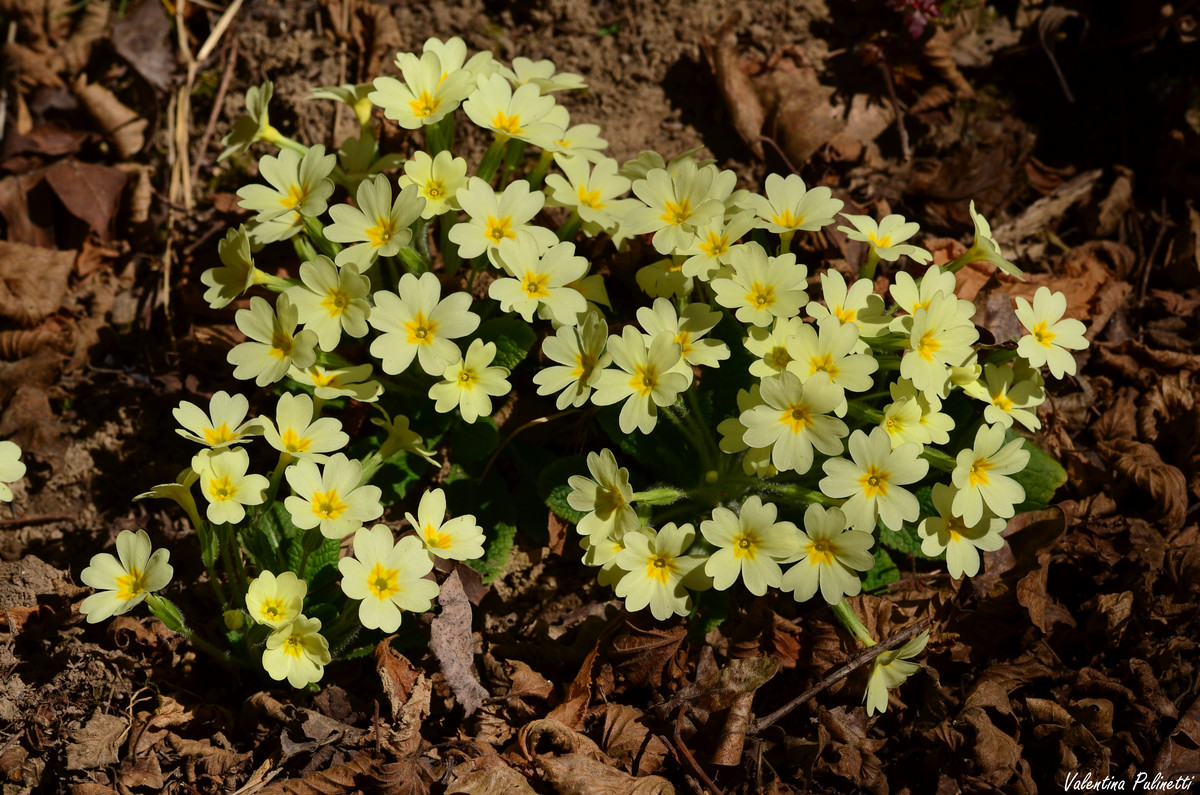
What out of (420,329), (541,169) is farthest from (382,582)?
(541,169)

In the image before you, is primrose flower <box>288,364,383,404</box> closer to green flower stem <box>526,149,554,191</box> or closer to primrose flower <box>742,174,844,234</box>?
green flower stem <box>526,149,554,191</box>

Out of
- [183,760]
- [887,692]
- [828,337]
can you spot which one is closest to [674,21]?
[828,337]

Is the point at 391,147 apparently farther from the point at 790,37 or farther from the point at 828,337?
the point at 828,337

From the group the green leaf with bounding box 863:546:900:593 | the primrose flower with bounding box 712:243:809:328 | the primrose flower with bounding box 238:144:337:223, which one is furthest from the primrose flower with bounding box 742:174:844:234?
the primrose flower with bounding box 238:144:337:223

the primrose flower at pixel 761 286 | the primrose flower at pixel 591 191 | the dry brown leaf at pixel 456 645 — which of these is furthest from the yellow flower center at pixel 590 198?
the dry brown leaf at pixel 456 645

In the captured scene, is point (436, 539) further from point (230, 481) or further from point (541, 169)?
point (541, 169)

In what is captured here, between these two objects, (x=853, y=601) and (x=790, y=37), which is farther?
(x=790, y=37)
